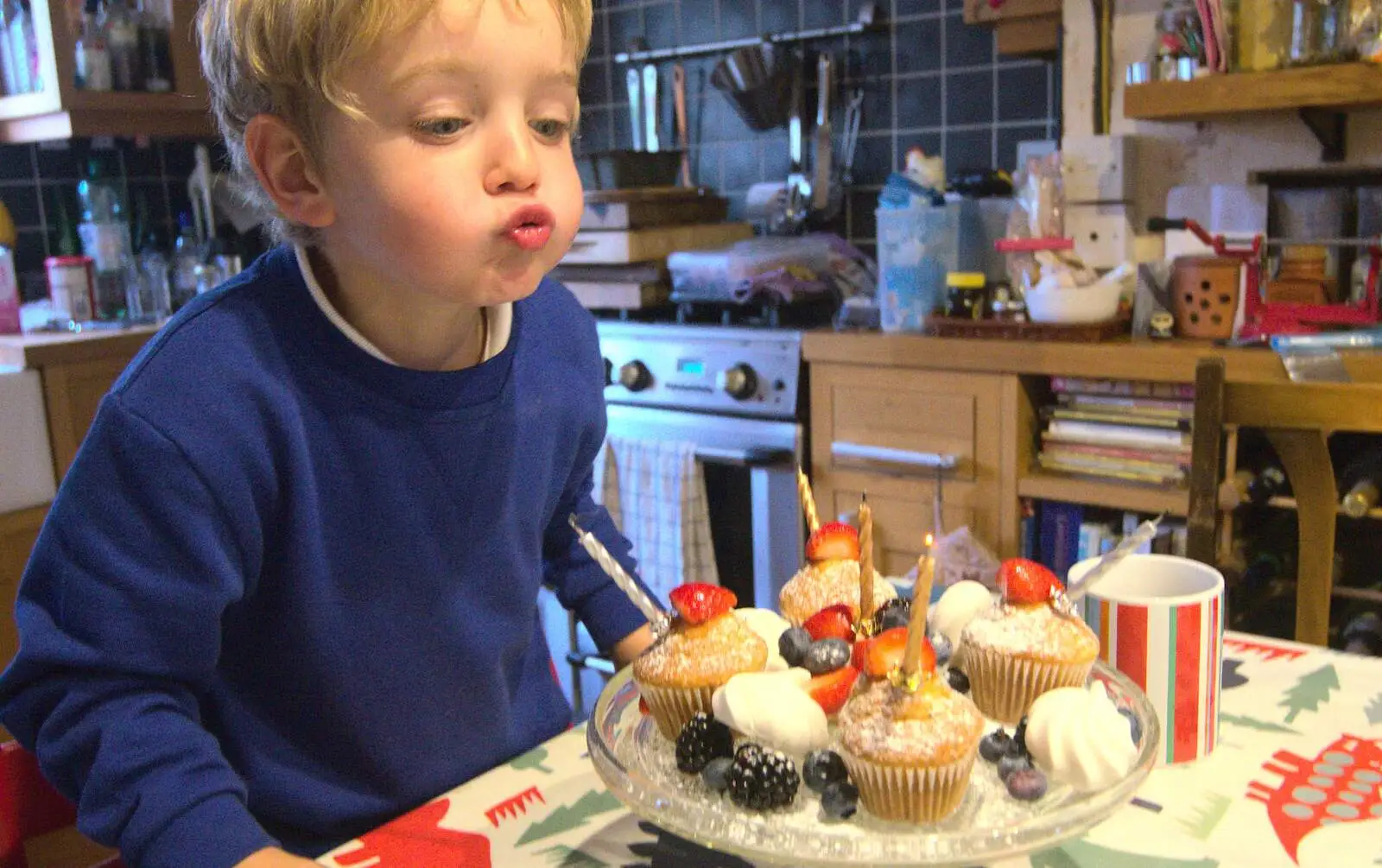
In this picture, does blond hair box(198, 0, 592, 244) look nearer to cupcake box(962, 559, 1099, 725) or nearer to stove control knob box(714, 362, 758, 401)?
cupcake box(962, 559, 1099, 725)

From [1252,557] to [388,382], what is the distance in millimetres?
1627

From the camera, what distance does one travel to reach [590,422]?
1.02 meters

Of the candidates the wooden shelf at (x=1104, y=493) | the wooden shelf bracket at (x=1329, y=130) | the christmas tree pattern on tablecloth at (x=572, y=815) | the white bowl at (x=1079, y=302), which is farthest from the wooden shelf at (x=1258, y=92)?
the christmas tree pattern on tablecloth at (x=572, y=815)

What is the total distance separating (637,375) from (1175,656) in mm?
1840

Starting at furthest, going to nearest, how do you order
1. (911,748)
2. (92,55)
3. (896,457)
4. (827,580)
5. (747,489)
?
(92,55) < (747,489) < (896,457) < (827,580) < (911,748)

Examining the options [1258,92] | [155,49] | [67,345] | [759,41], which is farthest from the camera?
[759,41]

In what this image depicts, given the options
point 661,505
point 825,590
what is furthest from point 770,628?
point 661,505

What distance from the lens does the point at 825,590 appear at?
0.81 metres

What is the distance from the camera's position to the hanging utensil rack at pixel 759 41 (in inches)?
108

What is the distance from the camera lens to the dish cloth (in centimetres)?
246

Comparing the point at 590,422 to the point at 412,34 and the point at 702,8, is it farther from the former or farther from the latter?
the point at 702,8

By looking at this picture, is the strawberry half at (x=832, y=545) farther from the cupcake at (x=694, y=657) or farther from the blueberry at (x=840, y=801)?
the blueberry at (x=840, y=801)

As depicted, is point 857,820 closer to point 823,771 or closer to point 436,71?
point 823,771

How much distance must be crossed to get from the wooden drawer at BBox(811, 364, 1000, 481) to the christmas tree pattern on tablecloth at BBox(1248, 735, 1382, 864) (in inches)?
52.2
